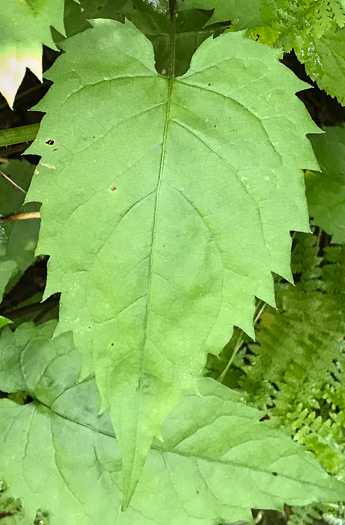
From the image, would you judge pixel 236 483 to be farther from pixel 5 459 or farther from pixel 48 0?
pixel 48 0

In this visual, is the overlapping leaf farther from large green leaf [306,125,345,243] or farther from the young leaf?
large green leaf [306,125,345,243]

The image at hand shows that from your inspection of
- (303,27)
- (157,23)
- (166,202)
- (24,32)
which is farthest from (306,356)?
(24,32)

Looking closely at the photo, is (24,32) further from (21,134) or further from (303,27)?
(303,27)

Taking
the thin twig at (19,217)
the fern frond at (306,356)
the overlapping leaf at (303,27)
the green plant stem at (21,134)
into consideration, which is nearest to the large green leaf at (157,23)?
the overlapping leaf at (303,27)

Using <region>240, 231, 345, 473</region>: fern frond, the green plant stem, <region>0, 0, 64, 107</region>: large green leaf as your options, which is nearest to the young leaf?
<region>0, 0, 64, 107</region>: large green leaf

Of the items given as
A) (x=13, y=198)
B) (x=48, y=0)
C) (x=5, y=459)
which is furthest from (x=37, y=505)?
(x=48, y=0)

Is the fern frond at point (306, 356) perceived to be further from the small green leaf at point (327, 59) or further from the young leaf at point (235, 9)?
the young leaf at point (235, 9)
